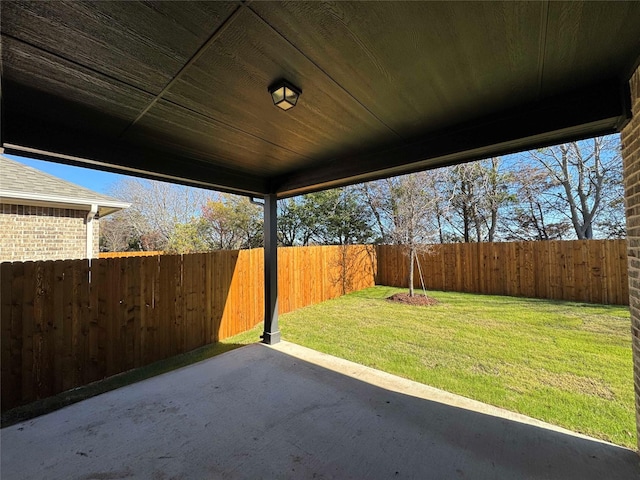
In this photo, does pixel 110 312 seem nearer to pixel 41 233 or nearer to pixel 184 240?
pixel 41 233

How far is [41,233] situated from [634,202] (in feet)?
26.3

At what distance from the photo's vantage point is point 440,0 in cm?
129

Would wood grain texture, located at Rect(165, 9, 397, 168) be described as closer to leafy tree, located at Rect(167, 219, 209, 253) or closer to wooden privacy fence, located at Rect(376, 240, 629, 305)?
wooden privacy fence, located at Rect(376, 240, 629, 305)

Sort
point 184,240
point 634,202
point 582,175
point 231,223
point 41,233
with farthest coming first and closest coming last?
point 231,223
point 184,240
point 582,175
point 41,233
point 634,202

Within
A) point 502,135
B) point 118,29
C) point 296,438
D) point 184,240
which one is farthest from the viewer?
point 184,240

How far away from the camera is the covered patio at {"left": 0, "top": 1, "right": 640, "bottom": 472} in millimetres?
1414

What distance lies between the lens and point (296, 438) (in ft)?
7.36

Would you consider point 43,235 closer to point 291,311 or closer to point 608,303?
point 291,311

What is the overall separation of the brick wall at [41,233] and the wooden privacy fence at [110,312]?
2.83 meters

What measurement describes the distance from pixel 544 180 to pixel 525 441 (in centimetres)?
1278

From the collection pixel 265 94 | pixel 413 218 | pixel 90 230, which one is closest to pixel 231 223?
pixel 90 230

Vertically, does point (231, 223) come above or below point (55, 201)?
above

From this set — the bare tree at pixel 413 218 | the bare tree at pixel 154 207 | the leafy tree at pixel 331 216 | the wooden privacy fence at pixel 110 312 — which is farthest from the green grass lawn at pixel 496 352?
the bare tree at pixel 154 207

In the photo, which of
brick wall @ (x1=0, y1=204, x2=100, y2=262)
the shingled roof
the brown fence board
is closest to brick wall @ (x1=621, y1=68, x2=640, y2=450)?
the brown fence board
